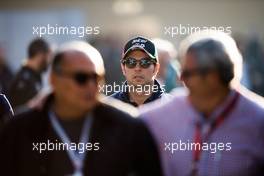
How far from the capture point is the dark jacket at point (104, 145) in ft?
10.9

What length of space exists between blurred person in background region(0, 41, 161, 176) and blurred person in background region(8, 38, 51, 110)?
0.41 ft

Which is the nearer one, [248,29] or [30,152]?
[30,152]

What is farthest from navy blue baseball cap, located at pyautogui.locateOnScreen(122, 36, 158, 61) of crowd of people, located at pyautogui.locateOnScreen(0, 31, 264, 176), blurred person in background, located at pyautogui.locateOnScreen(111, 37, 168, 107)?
crowd of people, located at pyautogui.locateOnScreen(0, 31, 264, 176)

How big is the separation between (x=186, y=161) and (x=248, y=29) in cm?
51

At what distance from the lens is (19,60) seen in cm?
362

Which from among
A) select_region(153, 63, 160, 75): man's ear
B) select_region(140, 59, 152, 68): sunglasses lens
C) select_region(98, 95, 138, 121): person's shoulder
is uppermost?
select_region(140, 59, 152, 68): sunglasses lens

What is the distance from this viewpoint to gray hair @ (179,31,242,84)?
334 cm

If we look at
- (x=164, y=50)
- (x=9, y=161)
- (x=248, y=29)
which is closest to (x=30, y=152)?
(x=9, y=161)

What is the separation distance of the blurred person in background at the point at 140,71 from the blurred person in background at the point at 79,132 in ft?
0.57

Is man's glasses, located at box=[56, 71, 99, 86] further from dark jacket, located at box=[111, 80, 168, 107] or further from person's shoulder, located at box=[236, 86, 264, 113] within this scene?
person's shoulder, located at box=[236, 86, 264, 113]

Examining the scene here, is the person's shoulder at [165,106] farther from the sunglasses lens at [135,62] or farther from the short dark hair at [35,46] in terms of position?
the short dark hair at [35,46]

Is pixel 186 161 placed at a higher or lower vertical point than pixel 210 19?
lower

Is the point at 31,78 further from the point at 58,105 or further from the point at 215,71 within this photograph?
the point at 215,71

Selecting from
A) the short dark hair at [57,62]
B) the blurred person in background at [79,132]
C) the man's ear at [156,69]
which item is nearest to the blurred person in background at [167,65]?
the man's ear at [156,69]
